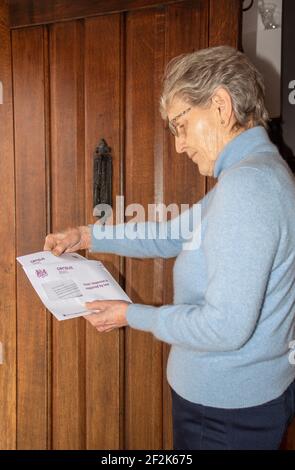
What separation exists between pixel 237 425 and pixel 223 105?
0.59m

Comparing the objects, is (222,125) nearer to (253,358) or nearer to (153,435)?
(253,358)

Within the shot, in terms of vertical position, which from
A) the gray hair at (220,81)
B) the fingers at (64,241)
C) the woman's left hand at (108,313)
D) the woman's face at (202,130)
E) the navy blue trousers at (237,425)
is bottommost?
the navy blue trousers at (237,425)

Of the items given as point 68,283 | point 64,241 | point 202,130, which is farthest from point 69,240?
point 202,130

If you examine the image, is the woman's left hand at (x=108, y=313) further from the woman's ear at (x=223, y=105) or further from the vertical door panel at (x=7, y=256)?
the vertical door panel at (x=7, y=256)

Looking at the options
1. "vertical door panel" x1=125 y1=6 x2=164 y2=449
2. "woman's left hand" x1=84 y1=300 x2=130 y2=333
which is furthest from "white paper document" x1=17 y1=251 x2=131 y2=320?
"vertical door panel" x1=125 y1=6 x2=164 y2=449

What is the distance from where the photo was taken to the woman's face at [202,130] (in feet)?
2.66

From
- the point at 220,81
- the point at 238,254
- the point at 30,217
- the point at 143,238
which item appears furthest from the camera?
the point at 30,217

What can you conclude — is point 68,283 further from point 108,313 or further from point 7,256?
point 7,256

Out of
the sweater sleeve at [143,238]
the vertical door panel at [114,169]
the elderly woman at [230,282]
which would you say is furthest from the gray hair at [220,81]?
the vertical door panel at [114,169]

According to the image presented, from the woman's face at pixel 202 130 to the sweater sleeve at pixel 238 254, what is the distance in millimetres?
150

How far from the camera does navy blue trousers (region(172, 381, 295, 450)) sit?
805mm

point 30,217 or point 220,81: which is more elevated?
point 220,81

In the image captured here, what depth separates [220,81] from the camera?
782 mm

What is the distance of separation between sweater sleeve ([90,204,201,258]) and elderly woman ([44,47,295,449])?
0.81 ft
